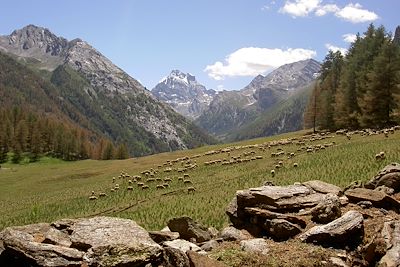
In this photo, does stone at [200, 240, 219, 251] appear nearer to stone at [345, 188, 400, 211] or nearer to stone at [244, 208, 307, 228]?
stone at [244, 208, 307, 228]

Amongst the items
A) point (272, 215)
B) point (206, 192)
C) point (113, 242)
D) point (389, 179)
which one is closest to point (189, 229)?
point (272, 215)

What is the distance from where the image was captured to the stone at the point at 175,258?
11.4 m

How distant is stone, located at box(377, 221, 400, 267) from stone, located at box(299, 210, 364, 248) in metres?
0.84

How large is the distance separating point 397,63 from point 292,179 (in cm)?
4648

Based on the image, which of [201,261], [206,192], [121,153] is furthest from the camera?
[121,153]

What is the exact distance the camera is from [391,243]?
41.1ft

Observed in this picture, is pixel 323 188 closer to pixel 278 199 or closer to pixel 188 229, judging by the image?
pixel 278 199

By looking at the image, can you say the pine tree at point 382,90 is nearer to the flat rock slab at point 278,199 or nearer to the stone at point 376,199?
the stone at point 376,199

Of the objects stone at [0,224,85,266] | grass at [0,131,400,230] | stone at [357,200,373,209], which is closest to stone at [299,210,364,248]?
stone at [357,200,373,209]

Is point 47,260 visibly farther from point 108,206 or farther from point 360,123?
point 360,123

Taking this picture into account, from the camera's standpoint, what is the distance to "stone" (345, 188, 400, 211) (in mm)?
15938

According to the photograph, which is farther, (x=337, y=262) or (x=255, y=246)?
(x=255, y=246)

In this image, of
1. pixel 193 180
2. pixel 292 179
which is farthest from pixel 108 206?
pixel 292 179

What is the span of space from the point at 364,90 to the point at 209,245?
6948 cm
